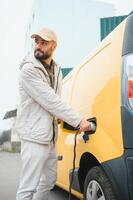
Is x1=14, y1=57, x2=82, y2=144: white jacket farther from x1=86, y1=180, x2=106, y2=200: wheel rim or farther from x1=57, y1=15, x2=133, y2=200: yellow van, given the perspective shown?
x1=86, y1=180, x2=106, y2=200: wheel rim

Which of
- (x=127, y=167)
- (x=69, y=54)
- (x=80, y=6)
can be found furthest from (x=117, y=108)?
(x=80, y=6)

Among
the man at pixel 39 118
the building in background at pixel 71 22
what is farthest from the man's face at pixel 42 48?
the building in background at pixel 71 22

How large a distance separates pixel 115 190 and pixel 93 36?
48.6 metres

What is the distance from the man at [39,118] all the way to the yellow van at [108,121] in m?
0.24

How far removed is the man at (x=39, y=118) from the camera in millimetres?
3779

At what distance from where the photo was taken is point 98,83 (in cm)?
386

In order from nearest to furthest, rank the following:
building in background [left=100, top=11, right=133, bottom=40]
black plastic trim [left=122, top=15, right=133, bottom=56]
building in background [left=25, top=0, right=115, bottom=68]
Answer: black plastic trim [left=122, top=15, right=133, bottom=56], building in background [left=100, top=11, right=133, bottom=40], building in background [left=25, top=0, right=115, bottom=68]

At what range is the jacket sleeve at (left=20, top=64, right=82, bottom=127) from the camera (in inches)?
152

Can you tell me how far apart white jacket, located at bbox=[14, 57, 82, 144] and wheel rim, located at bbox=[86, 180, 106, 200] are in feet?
1.74

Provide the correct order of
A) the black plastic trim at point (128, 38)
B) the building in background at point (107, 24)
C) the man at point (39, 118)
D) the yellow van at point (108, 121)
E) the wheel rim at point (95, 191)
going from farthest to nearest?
the building in background at point (107, 24), the man at point (39, 118), the wheel rim at point (95, 191), the black plastic trim at point (128, 38), the yellow van at point (108, 121)

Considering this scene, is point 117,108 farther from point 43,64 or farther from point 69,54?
point 69,54

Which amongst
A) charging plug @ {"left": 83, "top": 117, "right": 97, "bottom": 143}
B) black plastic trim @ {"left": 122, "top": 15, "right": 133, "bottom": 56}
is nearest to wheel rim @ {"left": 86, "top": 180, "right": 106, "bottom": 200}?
charging plug @ {"left": 83, "top": 117, "right": 97, "bottom": 143}

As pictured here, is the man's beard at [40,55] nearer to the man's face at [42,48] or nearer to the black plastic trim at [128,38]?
the man's face at [42,48]

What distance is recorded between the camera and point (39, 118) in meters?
3.88
